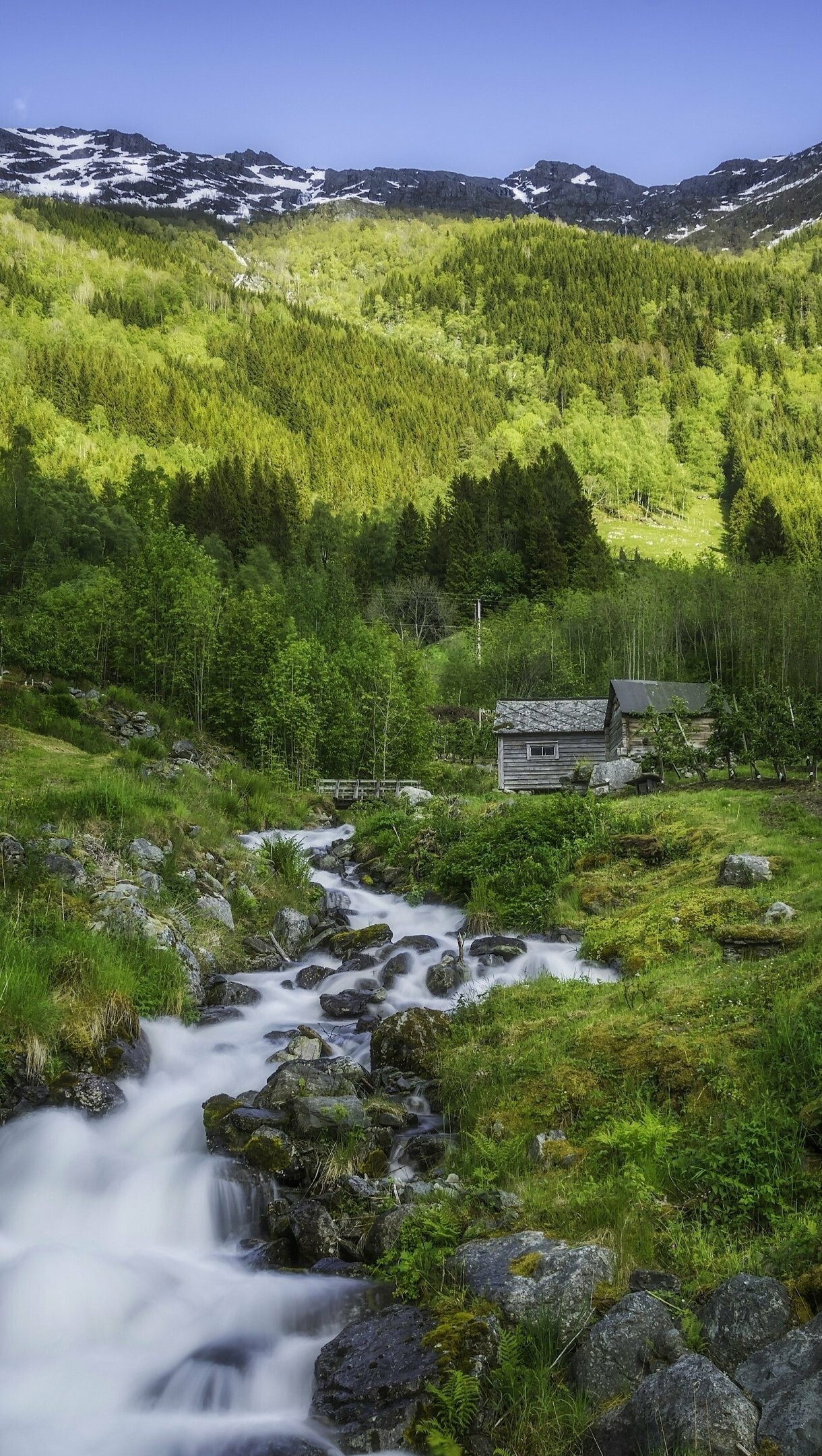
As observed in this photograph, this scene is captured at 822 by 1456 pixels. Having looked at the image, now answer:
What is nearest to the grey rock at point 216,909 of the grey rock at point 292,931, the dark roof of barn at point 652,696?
the grey rock at point 292,931

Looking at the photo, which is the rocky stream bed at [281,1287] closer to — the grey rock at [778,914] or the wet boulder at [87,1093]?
the wet boulder at [87,1093]

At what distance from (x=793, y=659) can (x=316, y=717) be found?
1097 inches

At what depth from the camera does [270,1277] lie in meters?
7.13

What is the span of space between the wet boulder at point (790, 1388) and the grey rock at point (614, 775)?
23.2 meters

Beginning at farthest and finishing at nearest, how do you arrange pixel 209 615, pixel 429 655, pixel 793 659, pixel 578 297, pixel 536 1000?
pixel 578 297 < pixel 429 655 < pixel 793 659 < pixel 209 615 < pixel 536 1000

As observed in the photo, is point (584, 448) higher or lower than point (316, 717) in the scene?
higher

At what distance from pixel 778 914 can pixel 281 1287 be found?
7.60 meters

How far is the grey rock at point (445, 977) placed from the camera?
1309 centimetres

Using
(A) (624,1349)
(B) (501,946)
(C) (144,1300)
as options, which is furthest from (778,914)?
(C) (144,1300)

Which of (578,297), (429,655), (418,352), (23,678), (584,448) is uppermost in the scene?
(578,297)

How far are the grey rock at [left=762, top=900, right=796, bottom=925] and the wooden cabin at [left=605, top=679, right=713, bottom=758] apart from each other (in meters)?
20.8

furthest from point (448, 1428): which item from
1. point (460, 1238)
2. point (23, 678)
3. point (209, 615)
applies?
point (209, 615)

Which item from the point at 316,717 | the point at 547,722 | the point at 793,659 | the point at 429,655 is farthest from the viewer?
the point at 429,655

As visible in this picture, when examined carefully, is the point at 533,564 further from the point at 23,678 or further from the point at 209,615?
the point at 23,678
